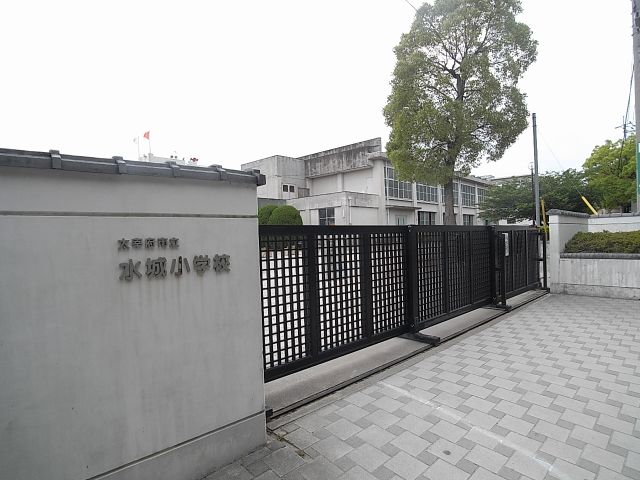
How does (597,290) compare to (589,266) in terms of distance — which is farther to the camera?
(589,266)

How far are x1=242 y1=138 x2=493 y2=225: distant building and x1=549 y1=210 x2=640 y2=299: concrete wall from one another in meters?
14.9

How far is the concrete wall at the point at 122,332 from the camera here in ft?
5.95

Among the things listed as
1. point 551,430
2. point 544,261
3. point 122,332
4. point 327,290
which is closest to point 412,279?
point 327,290

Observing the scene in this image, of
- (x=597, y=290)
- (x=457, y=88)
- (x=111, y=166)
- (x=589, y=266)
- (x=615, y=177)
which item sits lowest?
(x=597, y=290)

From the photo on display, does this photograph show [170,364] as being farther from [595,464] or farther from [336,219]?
[336,219]

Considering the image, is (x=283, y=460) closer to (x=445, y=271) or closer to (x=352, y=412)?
(x=352, y=412)

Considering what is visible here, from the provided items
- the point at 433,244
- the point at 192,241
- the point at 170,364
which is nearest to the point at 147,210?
the point at 192,241

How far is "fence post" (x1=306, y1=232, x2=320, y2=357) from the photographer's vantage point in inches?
145

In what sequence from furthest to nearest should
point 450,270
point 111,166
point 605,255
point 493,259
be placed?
point 605,255, point 493,259, point 450,270, point 111,166

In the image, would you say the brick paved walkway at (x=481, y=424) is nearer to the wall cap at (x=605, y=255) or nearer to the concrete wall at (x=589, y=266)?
the concrete wall at (x=589, y=266)

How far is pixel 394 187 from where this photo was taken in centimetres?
2758

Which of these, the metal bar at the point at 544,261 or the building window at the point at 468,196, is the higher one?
the building window at the point at 468,196

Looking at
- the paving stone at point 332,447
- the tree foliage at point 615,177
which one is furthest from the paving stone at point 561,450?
the tree foliage at point 615,177

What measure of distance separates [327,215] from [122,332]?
76.0ft
